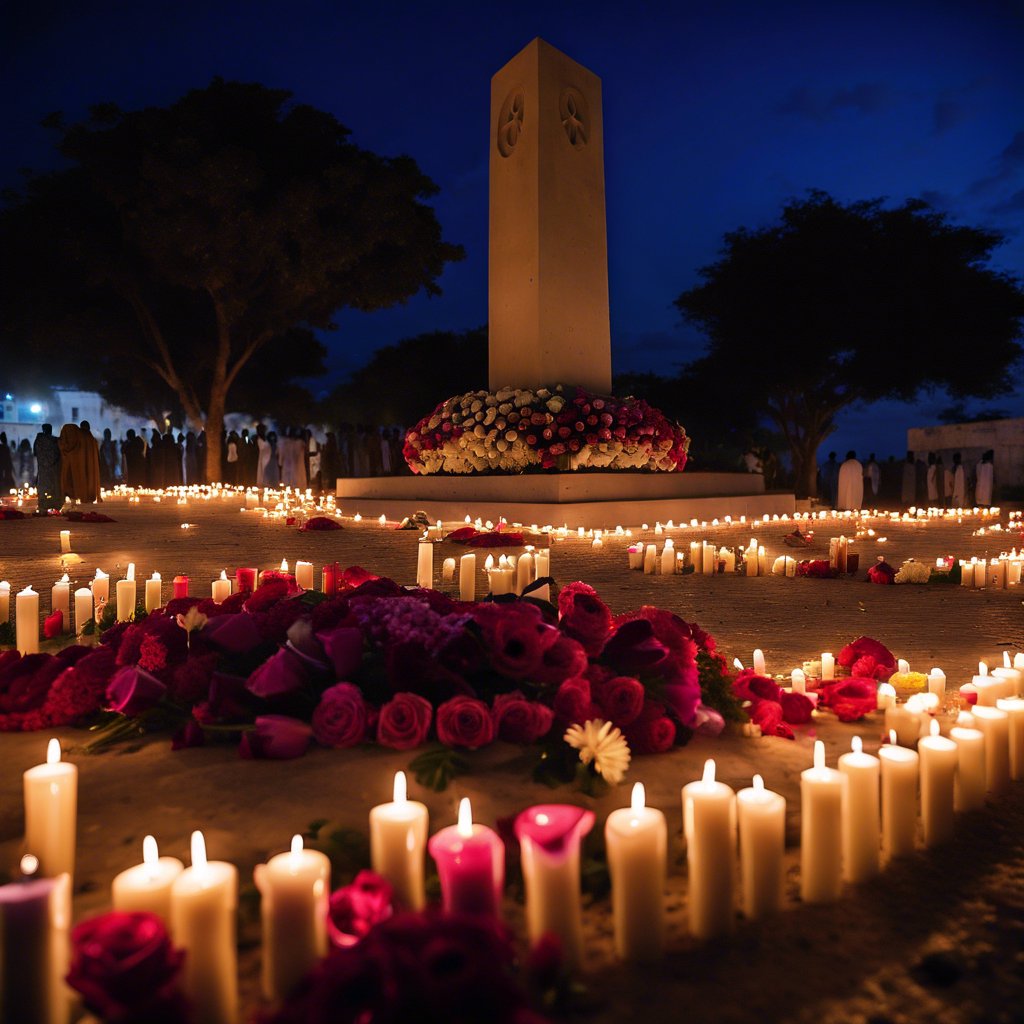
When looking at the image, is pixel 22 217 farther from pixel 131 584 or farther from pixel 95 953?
pixel 95 953

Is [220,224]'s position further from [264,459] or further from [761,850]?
[761,850]

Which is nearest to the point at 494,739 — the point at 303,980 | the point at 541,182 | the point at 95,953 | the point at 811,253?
the point at 303,980

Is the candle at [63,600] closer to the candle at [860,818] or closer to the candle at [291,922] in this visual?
the candle at [291,922]

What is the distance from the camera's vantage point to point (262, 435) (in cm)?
2405

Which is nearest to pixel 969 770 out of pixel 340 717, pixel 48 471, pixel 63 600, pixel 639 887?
pixel 639 887

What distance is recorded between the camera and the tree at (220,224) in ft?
60.9

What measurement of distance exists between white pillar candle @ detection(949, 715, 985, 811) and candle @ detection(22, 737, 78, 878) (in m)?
2.14

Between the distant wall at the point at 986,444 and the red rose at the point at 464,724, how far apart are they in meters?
27.6

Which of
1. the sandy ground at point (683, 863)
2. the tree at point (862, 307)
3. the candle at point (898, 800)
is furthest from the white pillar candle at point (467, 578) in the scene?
the tree at point (862, 307)

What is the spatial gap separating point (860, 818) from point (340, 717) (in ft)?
4.46

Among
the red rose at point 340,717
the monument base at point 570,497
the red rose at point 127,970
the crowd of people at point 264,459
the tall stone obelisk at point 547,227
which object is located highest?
the tall stone obelisk at point 547,227

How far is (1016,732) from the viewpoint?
2387 millimetres

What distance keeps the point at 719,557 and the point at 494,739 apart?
4504 millimetres

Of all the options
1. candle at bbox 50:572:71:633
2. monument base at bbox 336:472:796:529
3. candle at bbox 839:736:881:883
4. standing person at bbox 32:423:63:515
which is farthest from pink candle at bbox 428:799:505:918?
standing person at bbox 32:423:63:515
